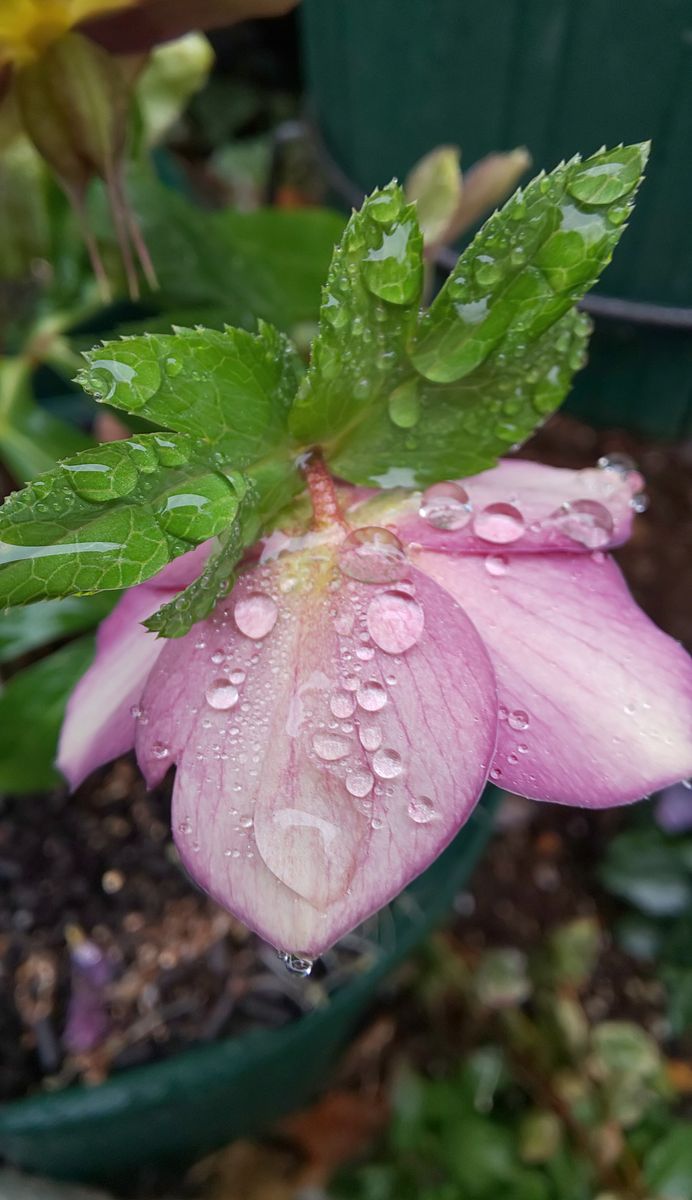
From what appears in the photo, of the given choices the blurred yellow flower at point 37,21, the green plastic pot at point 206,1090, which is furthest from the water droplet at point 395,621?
the green plastic pot at point 206,1090

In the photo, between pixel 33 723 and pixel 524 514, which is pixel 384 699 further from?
pixel 33 723

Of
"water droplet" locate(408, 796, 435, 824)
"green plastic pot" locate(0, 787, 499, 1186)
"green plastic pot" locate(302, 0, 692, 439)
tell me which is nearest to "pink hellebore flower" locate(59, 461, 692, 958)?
"water droplet" locate(408, 796, 435, 824)

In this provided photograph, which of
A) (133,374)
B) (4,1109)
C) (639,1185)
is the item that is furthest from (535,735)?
(639,1185)

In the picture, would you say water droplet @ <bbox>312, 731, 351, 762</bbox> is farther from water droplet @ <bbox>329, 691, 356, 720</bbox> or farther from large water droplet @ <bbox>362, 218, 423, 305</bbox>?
large water droplet @ <bbox>362, 218, 423, 305</bbox>

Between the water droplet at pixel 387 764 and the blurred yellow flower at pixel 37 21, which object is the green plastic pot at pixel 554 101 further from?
the water droplet at pixel 387 764

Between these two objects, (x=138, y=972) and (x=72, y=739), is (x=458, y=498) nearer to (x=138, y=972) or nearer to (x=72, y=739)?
(x=72, y=739)

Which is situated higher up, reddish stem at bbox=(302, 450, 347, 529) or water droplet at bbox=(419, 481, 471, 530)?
reddish stem at bbox=(302, 450, 347, 529)
